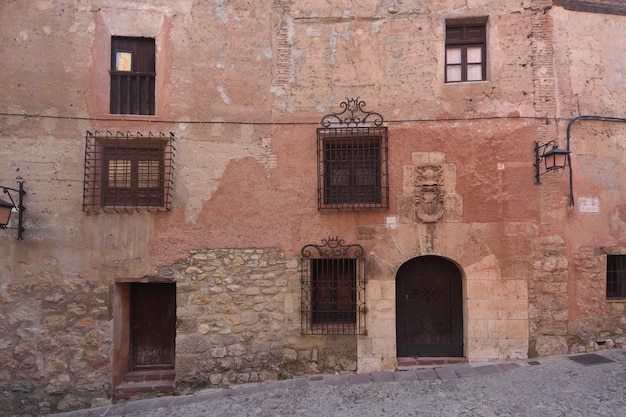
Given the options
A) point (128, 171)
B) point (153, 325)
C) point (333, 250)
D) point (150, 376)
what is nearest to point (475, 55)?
point (333, 250)

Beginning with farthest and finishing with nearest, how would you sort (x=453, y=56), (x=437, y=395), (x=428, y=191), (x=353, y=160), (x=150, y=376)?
(x=453, y=56)
(x=353, y=160)
(x=150, y=376)
(x=428, y=191)
(x=437, y=395)

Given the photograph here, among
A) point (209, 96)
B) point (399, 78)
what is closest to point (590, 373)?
point (399, 78)

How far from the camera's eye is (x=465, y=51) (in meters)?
6.16

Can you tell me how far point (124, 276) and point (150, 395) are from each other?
71.9 inches

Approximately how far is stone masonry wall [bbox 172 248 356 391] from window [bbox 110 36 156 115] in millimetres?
2631

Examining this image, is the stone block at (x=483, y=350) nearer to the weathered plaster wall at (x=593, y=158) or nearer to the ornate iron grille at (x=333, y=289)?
the weathered plaster wall at (x=593, y=158)

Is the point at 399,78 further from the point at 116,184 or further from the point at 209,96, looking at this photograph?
the point at 116,184

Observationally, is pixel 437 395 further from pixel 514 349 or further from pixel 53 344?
pixel 53 344

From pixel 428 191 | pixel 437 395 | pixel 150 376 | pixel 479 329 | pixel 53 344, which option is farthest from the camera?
pixel 150 376

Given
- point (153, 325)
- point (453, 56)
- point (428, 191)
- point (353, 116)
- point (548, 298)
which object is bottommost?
point (153, 325)

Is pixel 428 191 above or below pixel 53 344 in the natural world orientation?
above

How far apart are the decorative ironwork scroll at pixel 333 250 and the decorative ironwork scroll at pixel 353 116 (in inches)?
72.1

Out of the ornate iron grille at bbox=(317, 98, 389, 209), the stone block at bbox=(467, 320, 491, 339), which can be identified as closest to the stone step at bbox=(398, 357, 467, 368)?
the stone block at bbox=(467, 320, 491, 339)

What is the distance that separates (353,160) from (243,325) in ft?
10.1
